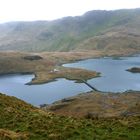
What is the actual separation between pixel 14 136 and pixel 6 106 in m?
15.7

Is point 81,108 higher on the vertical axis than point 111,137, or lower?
lower

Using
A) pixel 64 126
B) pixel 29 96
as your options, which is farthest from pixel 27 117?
pixel 29 96

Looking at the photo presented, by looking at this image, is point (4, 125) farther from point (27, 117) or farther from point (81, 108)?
point (81, 108)

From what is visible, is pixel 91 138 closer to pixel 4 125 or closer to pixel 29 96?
pixel 4 125

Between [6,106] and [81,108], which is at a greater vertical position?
[6,106]

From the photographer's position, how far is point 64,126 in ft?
112

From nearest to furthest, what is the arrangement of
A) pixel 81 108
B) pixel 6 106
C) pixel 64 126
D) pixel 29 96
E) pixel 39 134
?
pixel 39 134 < pixel 64 126 < pixel 6 106 < pixel 81 108 < pixel 29 96

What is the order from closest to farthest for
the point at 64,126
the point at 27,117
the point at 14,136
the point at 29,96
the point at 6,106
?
1. the point at 14,136
2. the point at 64,126
3. the point at 27,117
4. the point at 6,106
5. the point at 29,96

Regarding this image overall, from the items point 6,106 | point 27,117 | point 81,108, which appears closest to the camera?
point 27,117

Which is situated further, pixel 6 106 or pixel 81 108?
pixel 81 108

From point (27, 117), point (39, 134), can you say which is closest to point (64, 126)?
point (39, 134)

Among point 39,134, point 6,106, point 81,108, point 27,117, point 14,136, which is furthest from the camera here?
point 81,108

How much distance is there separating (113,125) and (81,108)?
82.0 meters

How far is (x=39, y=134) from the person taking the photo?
3131 centimetres
